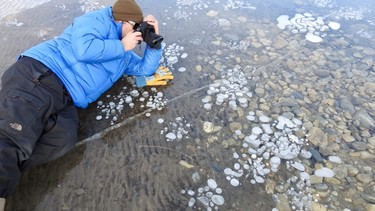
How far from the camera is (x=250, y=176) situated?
2910mm

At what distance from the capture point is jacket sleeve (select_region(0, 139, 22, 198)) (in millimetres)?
2385

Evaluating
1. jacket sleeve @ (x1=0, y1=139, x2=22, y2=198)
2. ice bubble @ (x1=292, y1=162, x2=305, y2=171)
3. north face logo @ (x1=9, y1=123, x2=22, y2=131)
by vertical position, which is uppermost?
north face logo @ (x1=9, y1=123, x2=22, y2=131)

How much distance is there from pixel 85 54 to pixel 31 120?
0.80m

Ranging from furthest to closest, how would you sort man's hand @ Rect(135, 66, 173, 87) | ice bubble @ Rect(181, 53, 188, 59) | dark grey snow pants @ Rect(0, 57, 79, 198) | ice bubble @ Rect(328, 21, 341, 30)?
ice bubble @ Rect(328, 21, 341, 30), ice bubble @ Rect(181, 53, 188, 59), man's hand @ Rect(135, 66, 173, 87), dark grey snow pants @ Rect(0, 57, 79, 198)

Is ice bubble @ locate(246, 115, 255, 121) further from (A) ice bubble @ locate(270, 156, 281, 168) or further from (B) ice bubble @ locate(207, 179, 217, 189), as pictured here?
(B) ice bubble @ locate(207, 179, 217, 189)

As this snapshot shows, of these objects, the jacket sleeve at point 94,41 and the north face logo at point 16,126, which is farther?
the jacket sleeve at point 94,41

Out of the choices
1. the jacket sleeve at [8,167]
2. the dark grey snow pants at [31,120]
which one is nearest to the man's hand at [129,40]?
the dark grey snow pants at [31,120]

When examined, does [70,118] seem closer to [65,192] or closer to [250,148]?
[65,192]

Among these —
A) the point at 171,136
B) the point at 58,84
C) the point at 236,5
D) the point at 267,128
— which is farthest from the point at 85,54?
the point at 236,5

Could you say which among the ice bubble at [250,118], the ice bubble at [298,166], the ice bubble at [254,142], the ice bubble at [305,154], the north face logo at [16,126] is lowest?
the ice bubble at [305,154]

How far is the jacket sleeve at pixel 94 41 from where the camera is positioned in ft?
10.1

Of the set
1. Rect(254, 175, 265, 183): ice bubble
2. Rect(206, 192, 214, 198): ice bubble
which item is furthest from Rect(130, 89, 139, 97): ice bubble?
Rect(254, 175, 265, 183): ice bubble

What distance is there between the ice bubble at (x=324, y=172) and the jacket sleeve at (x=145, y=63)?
2088 mm

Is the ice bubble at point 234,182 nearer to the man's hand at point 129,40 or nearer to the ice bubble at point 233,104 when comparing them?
the ice bubble at point 233,104
